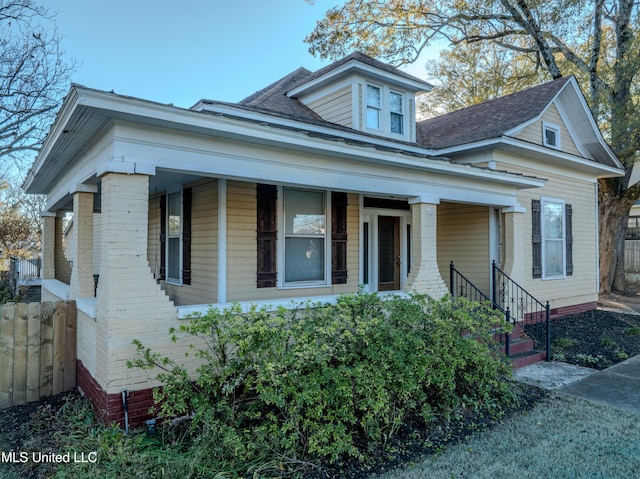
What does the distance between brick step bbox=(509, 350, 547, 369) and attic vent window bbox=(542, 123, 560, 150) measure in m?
6.26

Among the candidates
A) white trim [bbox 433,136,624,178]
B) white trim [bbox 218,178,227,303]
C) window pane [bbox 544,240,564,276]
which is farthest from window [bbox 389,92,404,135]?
white trim [bbox 218,178,227,303]

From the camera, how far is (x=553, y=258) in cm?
1087

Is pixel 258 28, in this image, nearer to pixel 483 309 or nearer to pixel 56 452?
pixel 483 309

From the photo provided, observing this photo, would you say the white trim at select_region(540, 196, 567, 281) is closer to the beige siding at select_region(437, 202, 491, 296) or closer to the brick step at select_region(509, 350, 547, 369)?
the beige siding at select_region(437, 202, 491, 296)

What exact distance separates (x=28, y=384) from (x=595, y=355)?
904 cm

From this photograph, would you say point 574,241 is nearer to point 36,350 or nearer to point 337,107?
point 337,107

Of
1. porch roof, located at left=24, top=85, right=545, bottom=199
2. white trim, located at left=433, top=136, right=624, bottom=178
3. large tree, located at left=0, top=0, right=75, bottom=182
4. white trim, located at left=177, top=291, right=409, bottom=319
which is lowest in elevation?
white trim, located at left=177, top=291, right=409, bottom=319

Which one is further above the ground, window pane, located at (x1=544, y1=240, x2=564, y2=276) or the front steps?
window pane, located at (x1=544, y1=240, x2=564, y2=276)

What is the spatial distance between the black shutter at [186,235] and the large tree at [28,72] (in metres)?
9.18

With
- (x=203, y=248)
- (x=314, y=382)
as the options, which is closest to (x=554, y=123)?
(x=203, y=248)

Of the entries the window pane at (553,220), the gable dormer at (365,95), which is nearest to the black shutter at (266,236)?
the gable dormer at (365,95)

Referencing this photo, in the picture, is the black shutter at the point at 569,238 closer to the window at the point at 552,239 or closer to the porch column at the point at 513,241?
the window at the point at 552,239

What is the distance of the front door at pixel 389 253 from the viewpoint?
9.64 metres

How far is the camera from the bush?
358 cm
